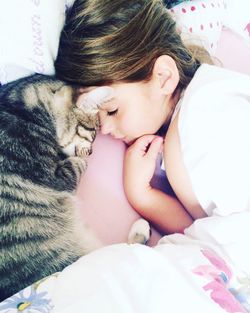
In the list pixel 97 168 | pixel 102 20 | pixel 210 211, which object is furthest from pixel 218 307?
pixel 102 20

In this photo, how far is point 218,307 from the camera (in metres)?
0.72

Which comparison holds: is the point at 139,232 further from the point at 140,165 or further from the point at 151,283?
the point at 151,283

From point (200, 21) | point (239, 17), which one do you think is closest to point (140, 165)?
point (200, 21)

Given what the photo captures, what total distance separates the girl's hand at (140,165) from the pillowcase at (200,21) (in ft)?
1.30

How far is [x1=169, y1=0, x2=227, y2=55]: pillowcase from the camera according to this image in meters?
1.35

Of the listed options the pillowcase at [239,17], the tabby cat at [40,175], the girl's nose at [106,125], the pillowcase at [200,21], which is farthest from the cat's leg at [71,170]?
the pillowcase at [239,17]

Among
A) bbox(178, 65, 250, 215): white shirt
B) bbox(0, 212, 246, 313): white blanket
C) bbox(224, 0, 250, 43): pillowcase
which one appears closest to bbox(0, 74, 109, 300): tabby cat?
bbox(0, 212, 246, 313): white blanket

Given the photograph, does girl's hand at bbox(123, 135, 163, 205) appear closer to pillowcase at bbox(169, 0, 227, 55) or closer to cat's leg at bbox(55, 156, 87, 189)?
cat's leg at bbox(55, 156, 87, 189)

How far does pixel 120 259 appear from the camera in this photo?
784 mm

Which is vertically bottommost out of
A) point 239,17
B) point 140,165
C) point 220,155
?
point 140,165

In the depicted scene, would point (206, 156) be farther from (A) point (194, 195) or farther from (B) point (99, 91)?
(B) point (99, 91)

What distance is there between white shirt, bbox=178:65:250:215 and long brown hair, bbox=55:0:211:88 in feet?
0.53

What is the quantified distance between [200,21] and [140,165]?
1.90 ft

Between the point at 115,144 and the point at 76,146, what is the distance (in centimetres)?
12
